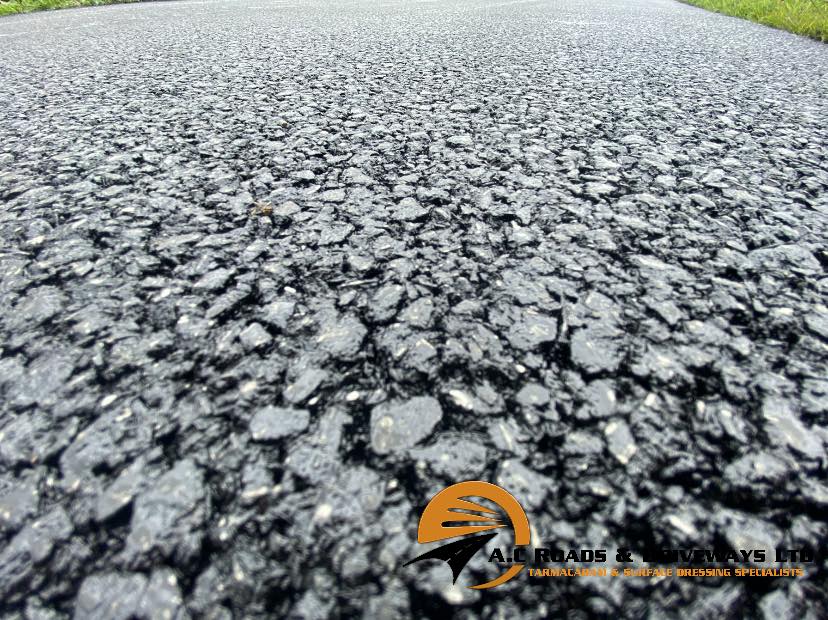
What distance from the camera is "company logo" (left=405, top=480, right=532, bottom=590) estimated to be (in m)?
0.70

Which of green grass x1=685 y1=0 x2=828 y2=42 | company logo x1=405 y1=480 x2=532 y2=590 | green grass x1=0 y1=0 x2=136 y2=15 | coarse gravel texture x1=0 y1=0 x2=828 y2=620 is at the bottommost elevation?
company logo x1=405 y1=480 x2=532 y2=590

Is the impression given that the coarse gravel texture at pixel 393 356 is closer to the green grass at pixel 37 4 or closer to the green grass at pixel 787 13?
the green grass at pixel 787 13

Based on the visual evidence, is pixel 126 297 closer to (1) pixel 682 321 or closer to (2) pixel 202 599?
(2) pixel 202 599

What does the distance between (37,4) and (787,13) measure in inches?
529

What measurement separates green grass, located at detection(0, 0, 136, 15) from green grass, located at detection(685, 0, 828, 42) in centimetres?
1224

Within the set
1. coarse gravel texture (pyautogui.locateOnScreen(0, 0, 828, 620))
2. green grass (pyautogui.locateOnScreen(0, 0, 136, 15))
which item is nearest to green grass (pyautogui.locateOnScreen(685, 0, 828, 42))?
coarse gravel texture (pyautogui.locateOnScreen(0, 0, 828, 620))

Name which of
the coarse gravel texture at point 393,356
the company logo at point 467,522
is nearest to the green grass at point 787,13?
the coarse gravel texture at point 393,356

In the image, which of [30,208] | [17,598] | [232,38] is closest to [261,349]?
[17,598]

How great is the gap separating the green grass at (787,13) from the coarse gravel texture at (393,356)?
5259 mm

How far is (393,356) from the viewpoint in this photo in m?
1.05

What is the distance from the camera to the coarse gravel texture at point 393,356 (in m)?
0.69

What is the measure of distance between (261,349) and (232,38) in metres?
5.59

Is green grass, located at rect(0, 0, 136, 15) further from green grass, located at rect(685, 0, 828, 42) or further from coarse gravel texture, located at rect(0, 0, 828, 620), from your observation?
green grass, located at rect(685, 0, 828, 42)

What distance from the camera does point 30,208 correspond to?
1679 mm
